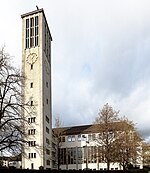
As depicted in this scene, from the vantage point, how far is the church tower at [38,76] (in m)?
76.7

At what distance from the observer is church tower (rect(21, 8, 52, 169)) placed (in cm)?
7668

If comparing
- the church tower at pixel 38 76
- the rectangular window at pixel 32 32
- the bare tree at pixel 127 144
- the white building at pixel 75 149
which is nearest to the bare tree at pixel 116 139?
the bare tree at pixel 127 144

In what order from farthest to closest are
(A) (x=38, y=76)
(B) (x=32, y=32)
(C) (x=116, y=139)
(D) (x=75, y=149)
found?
(D) (x=75, y=149) → (B) (x=32, y=32) → (A) (x=38, y=76) → (C) (x=116, y=139)

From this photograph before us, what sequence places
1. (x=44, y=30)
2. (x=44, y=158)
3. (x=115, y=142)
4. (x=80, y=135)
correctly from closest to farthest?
(x=115, y=142) < (x=44, y=158) < (x=44, y=30) < (x=80, y=135)

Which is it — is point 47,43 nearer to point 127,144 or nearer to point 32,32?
point 32,32

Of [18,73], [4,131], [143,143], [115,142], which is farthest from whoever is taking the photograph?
[143,143]

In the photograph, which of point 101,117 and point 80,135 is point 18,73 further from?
point 80,135

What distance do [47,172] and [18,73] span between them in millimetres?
11494

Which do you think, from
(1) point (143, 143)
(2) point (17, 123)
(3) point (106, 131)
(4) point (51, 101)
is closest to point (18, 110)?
(2) point (17, 123)

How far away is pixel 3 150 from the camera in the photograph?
1220 inches

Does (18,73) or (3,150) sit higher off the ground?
(18,73)

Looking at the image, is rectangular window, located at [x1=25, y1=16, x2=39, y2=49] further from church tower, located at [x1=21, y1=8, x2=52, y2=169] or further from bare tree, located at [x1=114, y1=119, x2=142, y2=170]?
bare tree, located at [x1=114, y1=119, x2=142, y2=170]

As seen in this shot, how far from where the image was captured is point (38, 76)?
81.1m

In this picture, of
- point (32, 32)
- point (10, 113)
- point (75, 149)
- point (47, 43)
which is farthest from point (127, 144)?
point (75, 149)
